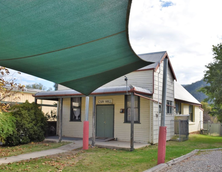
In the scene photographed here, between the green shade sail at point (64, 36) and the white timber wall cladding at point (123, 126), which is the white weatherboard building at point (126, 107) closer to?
the white timber wall cladding at point (123, 126)

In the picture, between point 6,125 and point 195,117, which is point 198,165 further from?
point 195,117

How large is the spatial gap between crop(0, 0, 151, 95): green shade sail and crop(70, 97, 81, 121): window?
9.06 m

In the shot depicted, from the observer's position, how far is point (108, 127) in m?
13.8

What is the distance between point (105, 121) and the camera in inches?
547

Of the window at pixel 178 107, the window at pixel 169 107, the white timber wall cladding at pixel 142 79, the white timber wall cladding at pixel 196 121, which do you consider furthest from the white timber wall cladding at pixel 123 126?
the white timber wall cladding at pixel 196 121

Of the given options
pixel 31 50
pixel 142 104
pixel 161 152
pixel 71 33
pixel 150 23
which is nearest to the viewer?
pixel 71 33

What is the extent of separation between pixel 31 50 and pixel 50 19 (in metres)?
1.18

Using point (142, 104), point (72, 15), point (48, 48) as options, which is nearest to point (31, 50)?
point (48, 48)

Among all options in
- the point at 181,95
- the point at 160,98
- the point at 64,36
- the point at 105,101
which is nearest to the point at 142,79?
the point at 160,98

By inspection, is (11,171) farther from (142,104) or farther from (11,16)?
(142,104)

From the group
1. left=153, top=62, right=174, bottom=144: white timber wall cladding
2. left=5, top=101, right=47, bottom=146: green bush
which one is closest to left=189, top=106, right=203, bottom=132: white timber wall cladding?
left=153, top=62, right=174, bottom=144: white timber wall cladding

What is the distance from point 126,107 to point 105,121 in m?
1.61

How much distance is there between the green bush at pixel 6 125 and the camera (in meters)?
10.5

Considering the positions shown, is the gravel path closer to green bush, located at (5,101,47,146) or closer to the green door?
the green door
